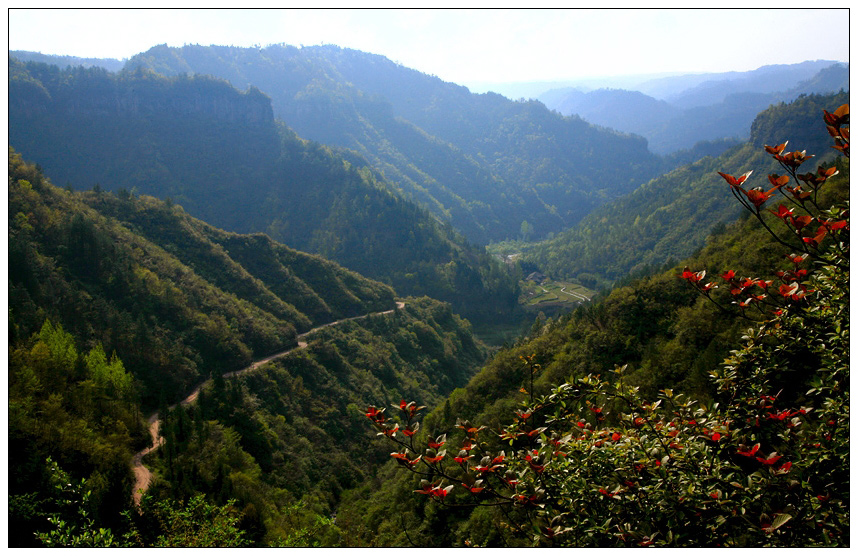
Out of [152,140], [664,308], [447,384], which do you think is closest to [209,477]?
[664,308]

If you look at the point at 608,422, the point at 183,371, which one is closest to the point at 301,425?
the point at 183,371

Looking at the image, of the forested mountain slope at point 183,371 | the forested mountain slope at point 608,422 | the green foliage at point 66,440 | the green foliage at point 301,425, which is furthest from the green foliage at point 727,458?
the green foliage at point 301,425

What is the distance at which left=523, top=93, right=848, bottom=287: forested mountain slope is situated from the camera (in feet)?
445

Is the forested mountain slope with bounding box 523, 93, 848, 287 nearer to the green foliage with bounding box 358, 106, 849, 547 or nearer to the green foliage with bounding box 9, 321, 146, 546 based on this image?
the green foliage with bounding box 9, 321, 146, 546

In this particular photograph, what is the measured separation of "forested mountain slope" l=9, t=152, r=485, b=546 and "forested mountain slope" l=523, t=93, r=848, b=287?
79177mm

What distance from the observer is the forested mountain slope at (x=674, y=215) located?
135750 millimetres

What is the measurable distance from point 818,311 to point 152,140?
20368 cm

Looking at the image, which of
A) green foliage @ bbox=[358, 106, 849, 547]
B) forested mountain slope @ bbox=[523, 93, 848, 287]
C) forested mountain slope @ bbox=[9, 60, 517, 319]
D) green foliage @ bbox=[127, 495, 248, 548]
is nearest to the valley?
green foliage @ bbox=[358, 106, 849, 547]

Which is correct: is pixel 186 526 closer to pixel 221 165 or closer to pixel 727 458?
pixel 727 458

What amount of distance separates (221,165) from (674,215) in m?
152

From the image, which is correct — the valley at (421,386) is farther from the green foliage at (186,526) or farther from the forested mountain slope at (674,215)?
the forested mountain slope at (674,215)

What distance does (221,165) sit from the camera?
179 m

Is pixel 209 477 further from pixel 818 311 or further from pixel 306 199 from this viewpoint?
pixel 306 199

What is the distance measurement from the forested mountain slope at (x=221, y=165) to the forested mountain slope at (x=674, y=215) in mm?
35112
